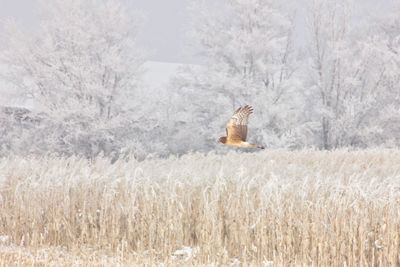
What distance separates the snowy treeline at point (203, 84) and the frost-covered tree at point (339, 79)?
5 centimetres

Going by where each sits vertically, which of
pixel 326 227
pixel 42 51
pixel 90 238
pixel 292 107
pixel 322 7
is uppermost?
pixel 322 7

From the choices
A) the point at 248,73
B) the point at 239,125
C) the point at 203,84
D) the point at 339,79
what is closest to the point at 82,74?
the point at 203,84

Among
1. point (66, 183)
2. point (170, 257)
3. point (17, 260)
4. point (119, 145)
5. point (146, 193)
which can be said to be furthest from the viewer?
point (119, 145)

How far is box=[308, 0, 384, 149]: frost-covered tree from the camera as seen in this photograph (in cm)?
2112

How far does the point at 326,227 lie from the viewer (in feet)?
20.8

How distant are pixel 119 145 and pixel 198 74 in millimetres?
4142

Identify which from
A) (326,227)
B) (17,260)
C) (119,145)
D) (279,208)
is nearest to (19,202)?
(17,260)

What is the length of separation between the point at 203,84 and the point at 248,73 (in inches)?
65.4

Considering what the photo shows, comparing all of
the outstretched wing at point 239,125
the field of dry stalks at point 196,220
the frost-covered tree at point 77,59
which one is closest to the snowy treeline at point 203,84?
the frost-covered tree at point 77,59

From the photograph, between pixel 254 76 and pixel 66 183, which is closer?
pixel 66 183

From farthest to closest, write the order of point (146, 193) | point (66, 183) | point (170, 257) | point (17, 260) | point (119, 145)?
point (119, 145)
point (66, 183)
point (146, 193)
point (170, 257)
point (17, 260)

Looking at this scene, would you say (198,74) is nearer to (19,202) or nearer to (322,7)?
(322,7)

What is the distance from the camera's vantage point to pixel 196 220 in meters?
7.06

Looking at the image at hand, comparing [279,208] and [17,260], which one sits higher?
[279,208]
